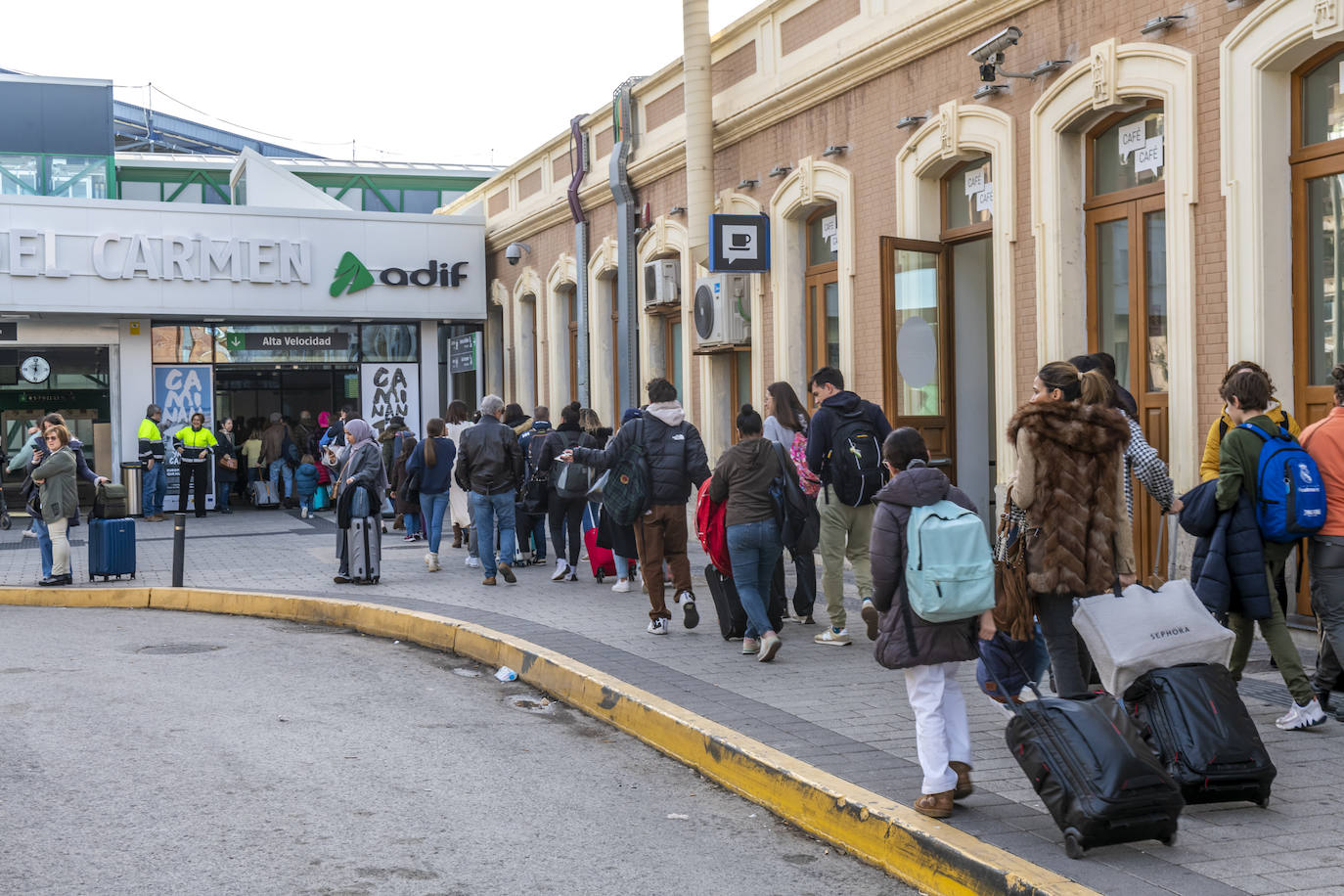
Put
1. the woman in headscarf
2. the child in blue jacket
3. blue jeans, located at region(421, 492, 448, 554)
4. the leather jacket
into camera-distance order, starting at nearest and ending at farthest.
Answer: the leather jacket, the woman in headscarf, blue jeans, located at region(421, 492, 448, 554), the child in blue jacket

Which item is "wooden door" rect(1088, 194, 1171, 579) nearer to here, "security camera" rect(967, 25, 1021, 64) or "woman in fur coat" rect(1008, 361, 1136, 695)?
"security camera" rect(967, 25, 1021, 64)

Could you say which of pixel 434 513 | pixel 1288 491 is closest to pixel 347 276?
pixel 434 513

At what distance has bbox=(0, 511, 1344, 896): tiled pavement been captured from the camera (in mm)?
4594

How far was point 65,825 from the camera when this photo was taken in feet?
17.6

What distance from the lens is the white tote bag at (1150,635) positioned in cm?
530

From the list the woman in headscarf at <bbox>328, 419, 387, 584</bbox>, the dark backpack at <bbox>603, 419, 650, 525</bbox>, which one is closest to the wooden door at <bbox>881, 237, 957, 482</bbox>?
the dark backpack at <bbox>603, 419, 650, 525</bbox>

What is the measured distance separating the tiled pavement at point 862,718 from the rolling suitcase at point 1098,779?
0.11 metres

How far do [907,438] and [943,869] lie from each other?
6.05ft

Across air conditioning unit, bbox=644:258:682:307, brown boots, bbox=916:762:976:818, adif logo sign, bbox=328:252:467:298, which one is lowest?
brown boots, bbox=916:762:976:818

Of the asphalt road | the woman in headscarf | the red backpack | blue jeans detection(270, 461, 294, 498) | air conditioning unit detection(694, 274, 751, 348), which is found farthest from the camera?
blue jeans detection(270, 461, 294, 498)

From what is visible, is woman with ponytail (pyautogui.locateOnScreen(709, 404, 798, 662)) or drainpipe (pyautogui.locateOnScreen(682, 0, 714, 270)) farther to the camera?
drainpipe (pyautogui.locateOnScreen(682, 0, 714, 270))

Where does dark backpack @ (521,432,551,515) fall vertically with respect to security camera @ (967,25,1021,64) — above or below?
below

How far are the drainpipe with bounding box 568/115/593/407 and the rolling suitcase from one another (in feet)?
50.5

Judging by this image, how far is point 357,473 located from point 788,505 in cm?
576
